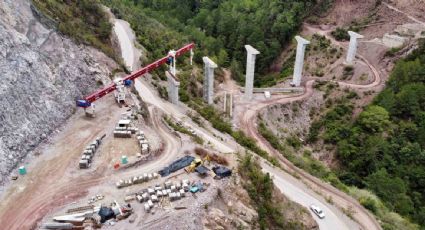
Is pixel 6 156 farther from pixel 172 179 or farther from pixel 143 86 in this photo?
pixel 143 86

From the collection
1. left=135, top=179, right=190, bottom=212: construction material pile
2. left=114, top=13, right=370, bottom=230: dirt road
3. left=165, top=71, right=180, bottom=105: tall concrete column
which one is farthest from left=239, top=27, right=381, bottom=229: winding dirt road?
left=135, top=179, right=190, bottom=212: construction material pile

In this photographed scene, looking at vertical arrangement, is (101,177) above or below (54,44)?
below

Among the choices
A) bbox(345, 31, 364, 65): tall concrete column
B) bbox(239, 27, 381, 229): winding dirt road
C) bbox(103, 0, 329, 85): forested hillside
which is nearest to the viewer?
bbox(239, 27, 381, 229): winding dirt road

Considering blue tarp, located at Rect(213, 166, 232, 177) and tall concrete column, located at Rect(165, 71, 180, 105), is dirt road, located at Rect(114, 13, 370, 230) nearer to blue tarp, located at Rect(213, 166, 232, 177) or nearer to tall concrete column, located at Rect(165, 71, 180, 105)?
tall concrete column, located at Rect(165, 71, 180, 105)

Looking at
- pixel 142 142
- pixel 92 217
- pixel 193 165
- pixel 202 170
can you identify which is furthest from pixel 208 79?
pixel 92 217

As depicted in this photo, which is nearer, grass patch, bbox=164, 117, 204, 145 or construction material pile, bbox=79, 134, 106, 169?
construction material pile, bbox=79, 134, 106, 169

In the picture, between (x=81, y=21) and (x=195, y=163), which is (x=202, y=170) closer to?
(x=195, y=163)

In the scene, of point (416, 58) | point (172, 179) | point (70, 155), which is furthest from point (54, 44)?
point (416, 58)
